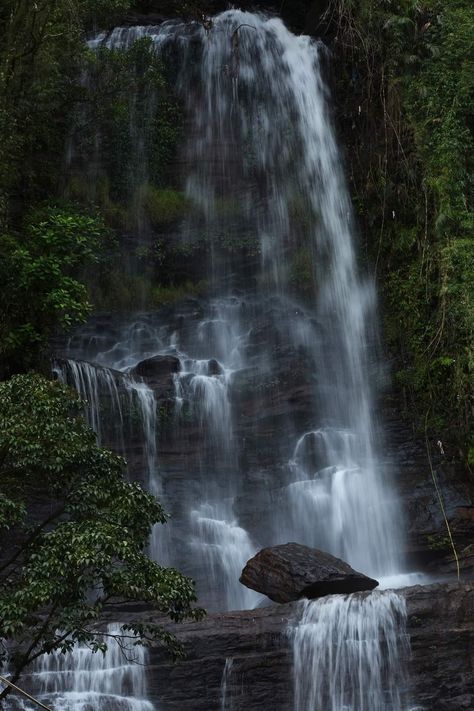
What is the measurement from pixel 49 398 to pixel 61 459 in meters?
0.80

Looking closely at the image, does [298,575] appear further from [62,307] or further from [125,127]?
[125,127]

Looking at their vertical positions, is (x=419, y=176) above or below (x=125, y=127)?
below

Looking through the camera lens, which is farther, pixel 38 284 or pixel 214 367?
pixel 214 367

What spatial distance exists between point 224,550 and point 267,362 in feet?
16.5

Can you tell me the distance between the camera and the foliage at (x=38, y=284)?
14859 mm

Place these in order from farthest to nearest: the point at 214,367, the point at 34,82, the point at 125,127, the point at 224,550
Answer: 1. the point at 125,127
2. the point at 214,367
3. the point at 34,82
4. the point at 224,550

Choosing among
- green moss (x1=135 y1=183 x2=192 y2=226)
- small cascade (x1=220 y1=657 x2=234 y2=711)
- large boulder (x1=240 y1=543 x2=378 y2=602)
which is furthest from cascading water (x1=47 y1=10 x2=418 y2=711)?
small cascade (x1=220 y1=657 x2=234 y2=711)

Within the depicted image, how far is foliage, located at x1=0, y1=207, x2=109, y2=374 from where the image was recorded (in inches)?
585

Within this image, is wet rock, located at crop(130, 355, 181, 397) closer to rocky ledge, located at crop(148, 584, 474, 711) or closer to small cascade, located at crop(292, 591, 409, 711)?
rocky ledge, located at crop(148, 584, 474, 711)

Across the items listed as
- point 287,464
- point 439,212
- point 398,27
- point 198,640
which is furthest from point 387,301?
point 198,640

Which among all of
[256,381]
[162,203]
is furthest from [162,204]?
[256,381]

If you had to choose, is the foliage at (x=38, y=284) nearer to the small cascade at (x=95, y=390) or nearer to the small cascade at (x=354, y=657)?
the small cascade at (x=95, y=390)

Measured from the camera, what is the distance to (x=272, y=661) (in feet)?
37.4

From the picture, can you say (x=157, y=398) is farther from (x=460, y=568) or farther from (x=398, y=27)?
(x=398, y=27)
